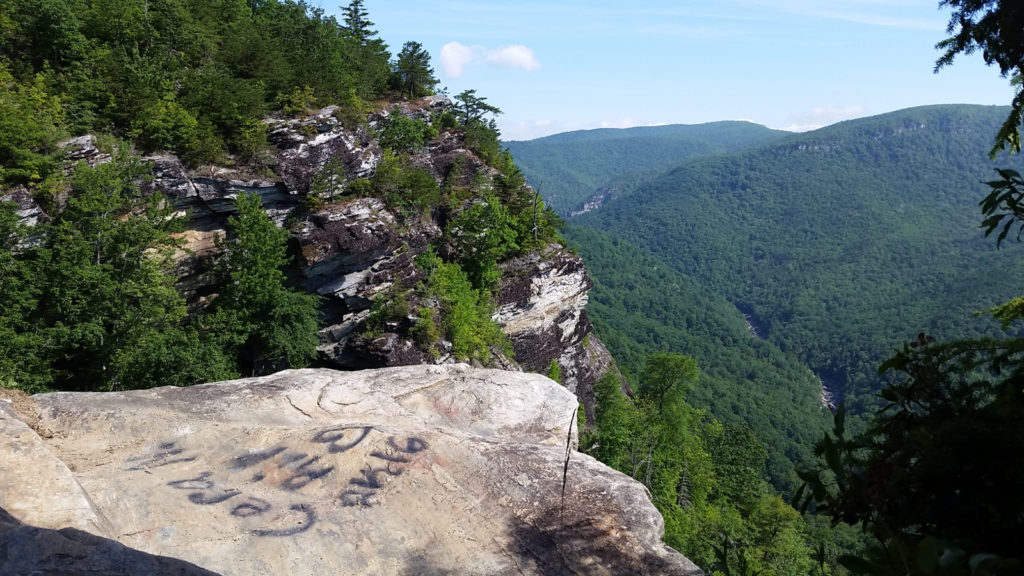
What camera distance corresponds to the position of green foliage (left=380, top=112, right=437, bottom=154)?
3353cm

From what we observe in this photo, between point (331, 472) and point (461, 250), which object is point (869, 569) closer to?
point (331, 472)

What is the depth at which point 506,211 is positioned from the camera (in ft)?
109

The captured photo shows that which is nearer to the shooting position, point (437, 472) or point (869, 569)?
point (869, 569)

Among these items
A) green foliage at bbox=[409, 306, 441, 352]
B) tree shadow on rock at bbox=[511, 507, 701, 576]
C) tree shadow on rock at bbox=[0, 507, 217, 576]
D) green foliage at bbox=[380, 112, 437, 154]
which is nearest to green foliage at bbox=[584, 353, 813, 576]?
green foliage at bbox=[409, 306, 441, 352]

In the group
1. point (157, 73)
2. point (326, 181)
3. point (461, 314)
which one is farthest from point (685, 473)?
point (157, 73)

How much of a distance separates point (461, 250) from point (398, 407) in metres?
19.2

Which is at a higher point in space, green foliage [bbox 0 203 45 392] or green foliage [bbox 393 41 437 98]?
green foliage [bbox 393 41 437 98]

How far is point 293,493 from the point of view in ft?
30.0

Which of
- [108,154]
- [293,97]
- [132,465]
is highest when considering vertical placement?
[293,97]

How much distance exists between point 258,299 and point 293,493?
15.5 meters

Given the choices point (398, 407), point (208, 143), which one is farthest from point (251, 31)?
point (398, 407)

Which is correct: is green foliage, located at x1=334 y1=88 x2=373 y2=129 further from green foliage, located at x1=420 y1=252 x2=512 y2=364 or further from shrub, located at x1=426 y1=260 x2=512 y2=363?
shrub, located at x1=426 y1=260 x2=512 y2=363

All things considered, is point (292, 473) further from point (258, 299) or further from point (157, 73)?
point (157, 73)

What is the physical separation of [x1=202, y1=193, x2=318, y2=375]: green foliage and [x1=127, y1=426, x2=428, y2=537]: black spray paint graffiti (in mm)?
13384
